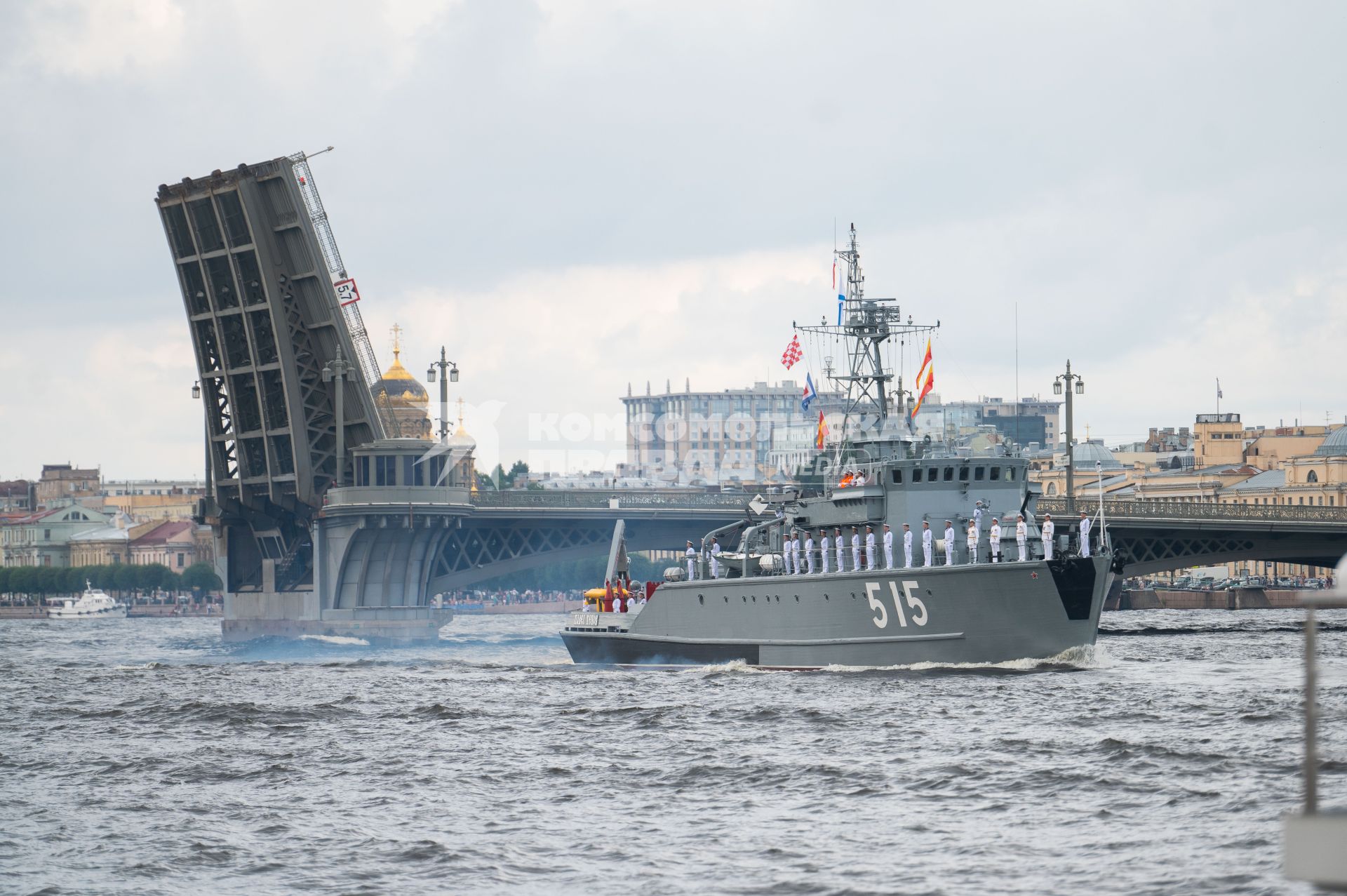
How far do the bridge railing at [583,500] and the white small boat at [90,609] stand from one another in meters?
49.9

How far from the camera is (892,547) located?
1287 inches

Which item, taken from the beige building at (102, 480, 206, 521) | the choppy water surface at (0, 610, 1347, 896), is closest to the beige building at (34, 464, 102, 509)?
the beige building at (102, 480, 206, 521)

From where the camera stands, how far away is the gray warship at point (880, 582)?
31.2m

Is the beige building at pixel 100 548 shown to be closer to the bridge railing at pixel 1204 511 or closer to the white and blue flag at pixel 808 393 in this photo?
the bridge railing at pixel 1204 511

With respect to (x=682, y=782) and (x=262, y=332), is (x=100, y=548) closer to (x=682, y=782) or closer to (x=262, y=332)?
(x=262, y=332)

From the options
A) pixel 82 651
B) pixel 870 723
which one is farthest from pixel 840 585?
pixel 82 651

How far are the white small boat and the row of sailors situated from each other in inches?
3298

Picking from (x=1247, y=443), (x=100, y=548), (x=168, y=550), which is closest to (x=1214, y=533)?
(x=1247, y=443)

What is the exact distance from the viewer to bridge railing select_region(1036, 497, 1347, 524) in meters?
67.4

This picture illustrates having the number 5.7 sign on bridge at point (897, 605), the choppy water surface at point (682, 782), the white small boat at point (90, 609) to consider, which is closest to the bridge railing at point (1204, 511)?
the choppy water surface at point (682, 782)

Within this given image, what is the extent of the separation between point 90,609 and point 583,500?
52.8 meters

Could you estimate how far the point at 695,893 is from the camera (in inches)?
604

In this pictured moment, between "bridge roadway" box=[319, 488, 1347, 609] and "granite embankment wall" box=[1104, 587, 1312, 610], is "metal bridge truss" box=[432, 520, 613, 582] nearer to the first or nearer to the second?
"bridge roadway" box=[319, 488, 1347, 609]

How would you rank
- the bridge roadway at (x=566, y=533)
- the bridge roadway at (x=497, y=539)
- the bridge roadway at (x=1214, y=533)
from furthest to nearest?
the bridge roadway at (x=1214, y=533)
the bridge roadway at (x=566, y=533)
the bridge roadway at (x=497, y=539)
